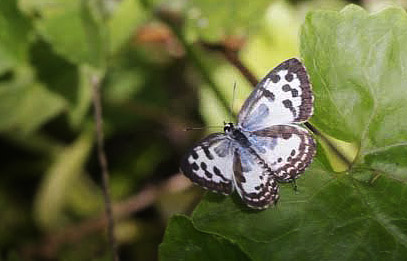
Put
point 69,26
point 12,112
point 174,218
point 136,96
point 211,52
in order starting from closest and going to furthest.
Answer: point 174,218
point 69,26
point 12,112
point 211,52
point 136,96

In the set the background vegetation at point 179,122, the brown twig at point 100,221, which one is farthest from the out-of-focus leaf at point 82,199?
the brown twig at point 100,221

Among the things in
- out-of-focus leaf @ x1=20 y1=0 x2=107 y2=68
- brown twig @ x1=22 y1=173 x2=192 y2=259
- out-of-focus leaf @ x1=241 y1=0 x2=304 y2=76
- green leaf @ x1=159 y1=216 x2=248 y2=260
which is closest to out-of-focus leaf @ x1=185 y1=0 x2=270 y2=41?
out-of-focus leaf @ x1=241 y1=0 x2=304 y2=76

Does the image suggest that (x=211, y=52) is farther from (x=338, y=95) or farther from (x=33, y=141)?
(x=338, y=95)

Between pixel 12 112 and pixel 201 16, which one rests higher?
pixel 201 16

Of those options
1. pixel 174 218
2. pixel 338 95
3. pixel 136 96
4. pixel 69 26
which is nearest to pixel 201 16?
pixel 69 26

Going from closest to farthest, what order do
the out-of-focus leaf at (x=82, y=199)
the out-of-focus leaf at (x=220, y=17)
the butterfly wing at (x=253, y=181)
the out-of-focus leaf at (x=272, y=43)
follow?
the butterfly wing at (x=253, y=181), the out-of-focus leaf at (x=220, y=17), the out-of-focus leaf at (x=272, y=43), the out-of-focus leaf at (x=82, y=199)

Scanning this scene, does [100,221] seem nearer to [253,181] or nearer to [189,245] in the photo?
[189,245]

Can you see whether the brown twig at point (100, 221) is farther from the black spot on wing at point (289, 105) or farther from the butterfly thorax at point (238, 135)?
the black spot on wing at point (289, 105)
